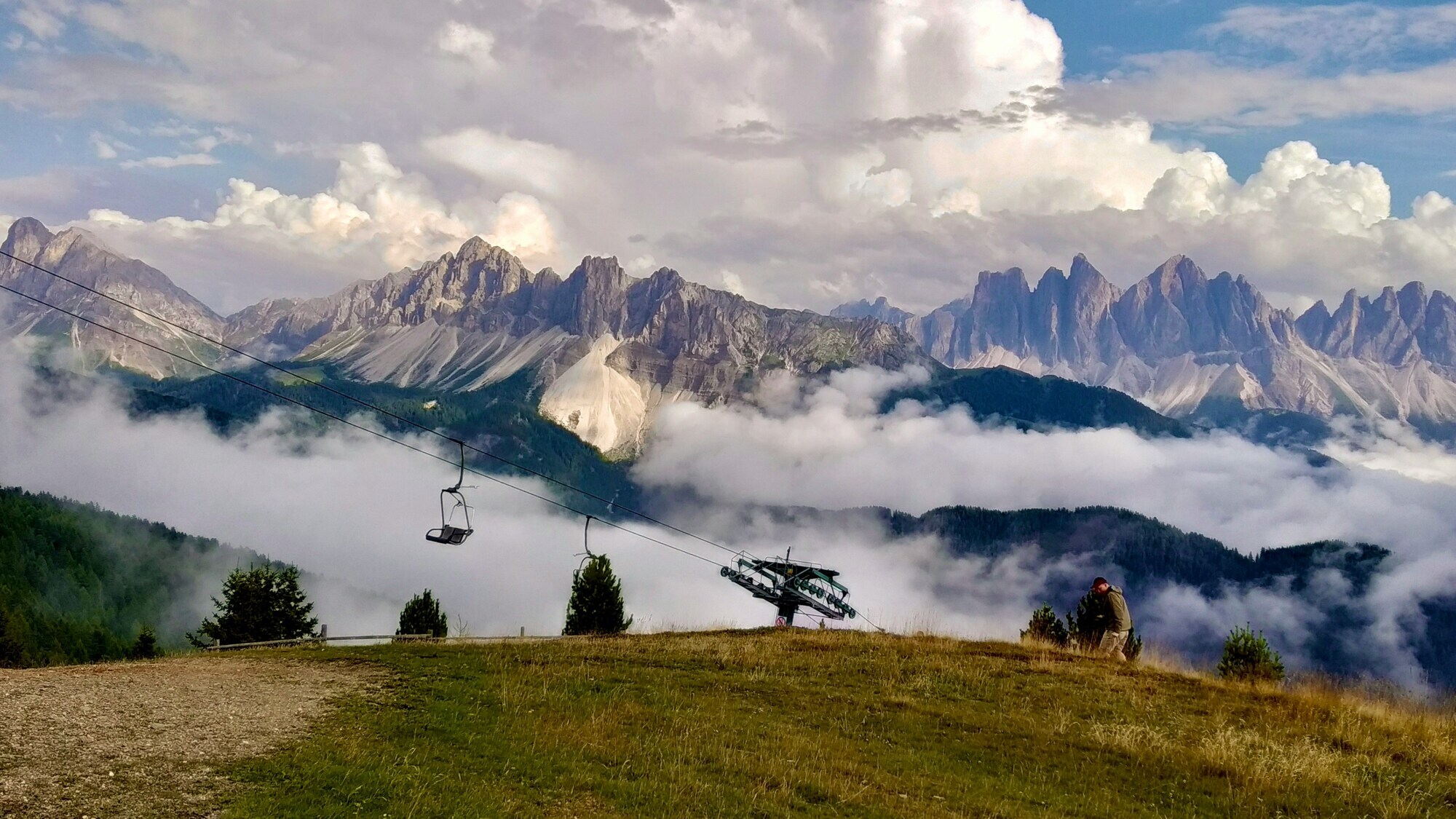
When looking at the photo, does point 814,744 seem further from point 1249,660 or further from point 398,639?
point 1249,660

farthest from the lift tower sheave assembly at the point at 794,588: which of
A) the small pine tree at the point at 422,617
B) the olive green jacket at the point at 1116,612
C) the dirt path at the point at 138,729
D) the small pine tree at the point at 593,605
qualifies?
the dirt path at the point at 138,729

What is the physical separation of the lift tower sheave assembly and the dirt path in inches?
995

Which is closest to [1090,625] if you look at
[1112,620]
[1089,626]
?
[1089,626]

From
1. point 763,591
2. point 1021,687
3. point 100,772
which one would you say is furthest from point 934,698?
point 763,591

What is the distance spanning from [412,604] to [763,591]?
30004 mm

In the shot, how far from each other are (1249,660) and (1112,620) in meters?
6.47

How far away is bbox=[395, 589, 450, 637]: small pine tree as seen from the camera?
60.9 m

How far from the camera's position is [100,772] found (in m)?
13.0

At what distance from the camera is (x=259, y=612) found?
2948 inches

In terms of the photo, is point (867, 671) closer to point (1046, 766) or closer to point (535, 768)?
point (1046, 766)

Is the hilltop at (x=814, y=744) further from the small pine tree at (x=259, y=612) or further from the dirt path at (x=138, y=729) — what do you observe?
the small pine tree at (x=259, y=612)

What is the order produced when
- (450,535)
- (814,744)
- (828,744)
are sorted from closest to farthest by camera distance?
(814,744), (828,744), (450,535)

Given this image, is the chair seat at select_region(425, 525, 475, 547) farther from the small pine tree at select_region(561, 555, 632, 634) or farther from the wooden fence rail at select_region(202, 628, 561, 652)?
the small pine tree at select_region(561, 555, 632, 634)

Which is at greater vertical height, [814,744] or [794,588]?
[794,588]
